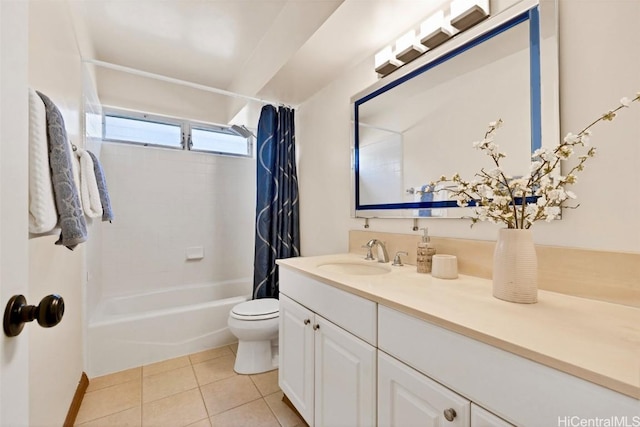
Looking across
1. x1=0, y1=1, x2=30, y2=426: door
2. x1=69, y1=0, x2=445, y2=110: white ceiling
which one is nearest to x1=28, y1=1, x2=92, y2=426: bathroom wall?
x1=69, y1=0, x2=445, y2=110: white ceiling

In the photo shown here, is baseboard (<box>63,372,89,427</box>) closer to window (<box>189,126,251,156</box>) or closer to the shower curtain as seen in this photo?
the shower curtain

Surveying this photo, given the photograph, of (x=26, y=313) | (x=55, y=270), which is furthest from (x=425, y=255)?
(x=55, y=270)

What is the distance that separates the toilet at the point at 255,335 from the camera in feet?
6.21

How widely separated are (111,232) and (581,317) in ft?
10.5

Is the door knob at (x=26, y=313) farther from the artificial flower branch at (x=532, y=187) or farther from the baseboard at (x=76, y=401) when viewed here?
the baseboard at (x=76, y=401)

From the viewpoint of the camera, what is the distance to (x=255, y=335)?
1896 millimetres

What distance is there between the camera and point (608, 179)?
845mm

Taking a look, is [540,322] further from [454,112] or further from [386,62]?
[386,62]

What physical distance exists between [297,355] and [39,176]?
1222mm

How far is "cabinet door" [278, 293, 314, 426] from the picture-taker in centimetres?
128

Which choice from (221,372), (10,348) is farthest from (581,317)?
(221,372)

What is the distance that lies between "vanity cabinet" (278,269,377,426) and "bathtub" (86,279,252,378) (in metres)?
0.99

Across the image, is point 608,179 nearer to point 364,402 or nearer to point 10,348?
point 364,402

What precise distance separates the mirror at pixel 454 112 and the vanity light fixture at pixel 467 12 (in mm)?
33
